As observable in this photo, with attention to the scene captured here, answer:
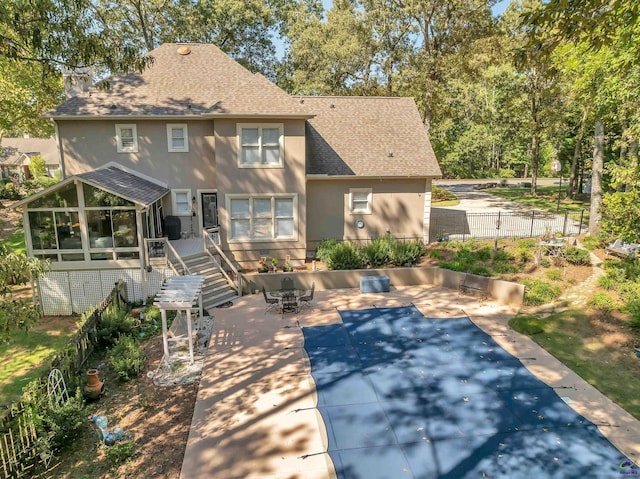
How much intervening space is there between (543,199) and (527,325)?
1022 inches

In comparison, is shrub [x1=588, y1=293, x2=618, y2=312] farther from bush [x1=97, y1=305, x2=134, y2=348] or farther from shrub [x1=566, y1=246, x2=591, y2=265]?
bush [x1=97, y1=305, x2=134, y2=348]

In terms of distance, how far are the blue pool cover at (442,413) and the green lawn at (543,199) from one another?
2325cm

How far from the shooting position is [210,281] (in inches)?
636

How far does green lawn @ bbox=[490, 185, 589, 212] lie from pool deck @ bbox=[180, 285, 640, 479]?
65.9ft

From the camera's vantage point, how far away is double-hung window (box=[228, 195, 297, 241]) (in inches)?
695

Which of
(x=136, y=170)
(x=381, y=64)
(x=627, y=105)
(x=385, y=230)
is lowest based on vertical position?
(x=385, y=230)

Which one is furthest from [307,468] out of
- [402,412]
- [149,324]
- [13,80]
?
[13,80]

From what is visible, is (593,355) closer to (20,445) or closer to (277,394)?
(277,394)

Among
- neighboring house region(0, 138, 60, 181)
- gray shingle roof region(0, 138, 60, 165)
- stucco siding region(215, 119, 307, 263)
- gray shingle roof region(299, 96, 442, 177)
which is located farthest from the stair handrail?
gray shingle roof region(0, 138, 60, 165)

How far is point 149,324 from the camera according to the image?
13680 mm

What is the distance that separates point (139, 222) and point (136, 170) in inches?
191

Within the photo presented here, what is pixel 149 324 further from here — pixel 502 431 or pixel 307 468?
pixel 502 431

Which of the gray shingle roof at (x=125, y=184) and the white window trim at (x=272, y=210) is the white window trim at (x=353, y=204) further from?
the gray shingle roof at (x=125, y=184)

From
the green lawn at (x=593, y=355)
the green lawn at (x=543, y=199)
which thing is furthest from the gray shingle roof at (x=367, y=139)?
the green lawn at (x=543, y=199)
